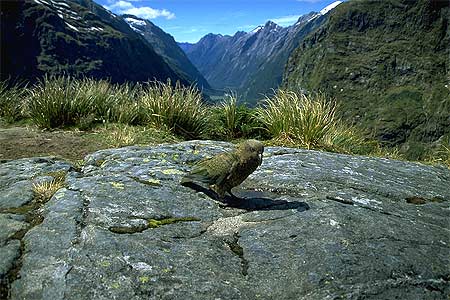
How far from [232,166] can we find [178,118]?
696cm

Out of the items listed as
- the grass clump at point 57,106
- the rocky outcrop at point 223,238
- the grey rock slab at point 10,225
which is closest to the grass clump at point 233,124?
the grass clump at point 57,106

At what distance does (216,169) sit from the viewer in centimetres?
409

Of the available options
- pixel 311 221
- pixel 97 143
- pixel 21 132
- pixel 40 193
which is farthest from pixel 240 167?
pixel 21 132

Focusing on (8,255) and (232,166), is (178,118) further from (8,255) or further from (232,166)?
(8,255)

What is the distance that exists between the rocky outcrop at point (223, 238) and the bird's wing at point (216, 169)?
0.27 metres

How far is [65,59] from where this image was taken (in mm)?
198625

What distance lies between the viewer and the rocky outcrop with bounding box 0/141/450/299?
2906mm

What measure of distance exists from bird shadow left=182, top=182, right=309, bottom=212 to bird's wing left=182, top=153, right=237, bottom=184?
30cm

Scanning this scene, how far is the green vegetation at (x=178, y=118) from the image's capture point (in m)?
9.82

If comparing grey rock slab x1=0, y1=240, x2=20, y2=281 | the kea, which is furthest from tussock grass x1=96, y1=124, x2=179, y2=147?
grey rock slab x1=0, y1=240, x2=20, y2=281

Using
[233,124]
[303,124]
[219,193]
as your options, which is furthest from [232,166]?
[233,124]

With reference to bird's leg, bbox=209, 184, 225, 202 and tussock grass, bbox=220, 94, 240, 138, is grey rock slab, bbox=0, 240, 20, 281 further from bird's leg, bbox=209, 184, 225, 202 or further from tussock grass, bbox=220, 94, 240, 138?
tussock grass, bbox=220, 94, 240, 138

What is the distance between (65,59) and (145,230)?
8346 inches

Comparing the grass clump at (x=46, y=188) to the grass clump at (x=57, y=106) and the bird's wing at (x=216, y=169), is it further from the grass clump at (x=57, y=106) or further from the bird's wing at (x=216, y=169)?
the grass clump at (x=57, y=106)
